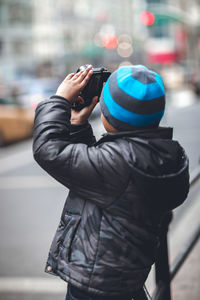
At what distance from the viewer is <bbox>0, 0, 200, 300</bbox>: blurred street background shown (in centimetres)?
434

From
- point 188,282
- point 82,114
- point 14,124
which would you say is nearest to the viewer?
point 82,114

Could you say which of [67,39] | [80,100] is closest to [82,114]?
[80,100]

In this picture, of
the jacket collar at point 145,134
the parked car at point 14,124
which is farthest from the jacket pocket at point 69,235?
the parked car at point 14,124

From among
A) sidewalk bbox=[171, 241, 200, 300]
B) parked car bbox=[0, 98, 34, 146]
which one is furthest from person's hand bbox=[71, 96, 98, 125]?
parked car bbox=[0, 98, 34, 146]

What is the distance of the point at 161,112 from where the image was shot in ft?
5.34

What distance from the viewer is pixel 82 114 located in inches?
71.8

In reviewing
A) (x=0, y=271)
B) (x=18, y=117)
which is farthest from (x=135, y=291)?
(x=18, y=117)

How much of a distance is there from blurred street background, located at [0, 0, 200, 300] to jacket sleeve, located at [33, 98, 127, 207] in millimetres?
1979

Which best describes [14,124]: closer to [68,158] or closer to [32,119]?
[32,119]

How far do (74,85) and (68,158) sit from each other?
299 millimetres

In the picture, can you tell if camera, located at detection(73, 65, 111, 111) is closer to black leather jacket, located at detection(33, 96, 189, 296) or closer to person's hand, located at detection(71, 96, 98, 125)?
person's hand, located at detection(71, 96, 98, 125)

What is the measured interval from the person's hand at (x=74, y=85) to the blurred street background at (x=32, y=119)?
213cm

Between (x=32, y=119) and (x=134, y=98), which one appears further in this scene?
(x=32, y=119)

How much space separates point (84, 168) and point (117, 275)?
1.36 feet
